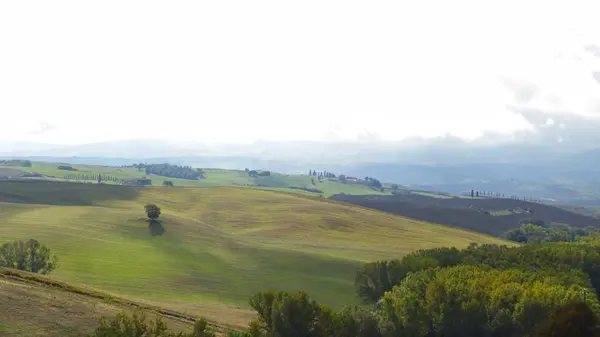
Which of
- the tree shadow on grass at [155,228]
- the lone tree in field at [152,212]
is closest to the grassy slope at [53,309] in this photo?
the tree shadow on grass at [155,228]

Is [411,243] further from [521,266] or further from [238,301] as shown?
[238,301]

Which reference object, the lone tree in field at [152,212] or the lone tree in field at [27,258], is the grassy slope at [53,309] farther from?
the lone tree in field at [152,212]

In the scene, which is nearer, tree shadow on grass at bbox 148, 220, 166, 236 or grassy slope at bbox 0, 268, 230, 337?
grassy slope at bbox 0, 268, 230, 337

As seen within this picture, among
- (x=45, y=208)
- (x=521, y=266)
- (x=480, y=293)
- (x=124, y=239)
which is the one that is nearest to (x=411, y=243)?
(x=521, y=266)

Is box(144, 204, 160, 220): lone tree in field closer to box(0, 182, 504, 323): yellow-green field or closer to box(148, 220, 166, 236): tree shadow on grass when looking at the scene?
box(148, 220, 166, 236): tree shadow on grass

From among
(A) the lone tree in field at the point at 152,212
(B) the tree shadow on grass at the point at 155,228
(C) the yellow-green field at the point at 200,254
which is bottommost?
(C) the yellow-green field at the point at 200,254

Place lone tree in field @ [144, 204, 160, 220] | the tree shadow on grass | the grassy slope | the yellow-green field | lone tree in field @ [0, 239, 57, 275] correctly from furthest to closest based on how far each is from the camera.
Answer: lone tree in field @ [144, 204, 160, 220]
the tree shadow on grass
the yellow-green field
lone tree in field @ [0, 239, 57, 275]
the grassy slope

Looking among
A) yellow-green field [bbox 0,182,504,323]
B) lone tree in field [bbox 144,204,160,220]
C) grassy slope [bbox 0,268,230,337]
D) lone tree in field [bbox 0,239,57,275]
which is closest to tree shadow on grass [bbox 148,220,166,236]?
yellow-green field [bbox 0,182,504,323]
